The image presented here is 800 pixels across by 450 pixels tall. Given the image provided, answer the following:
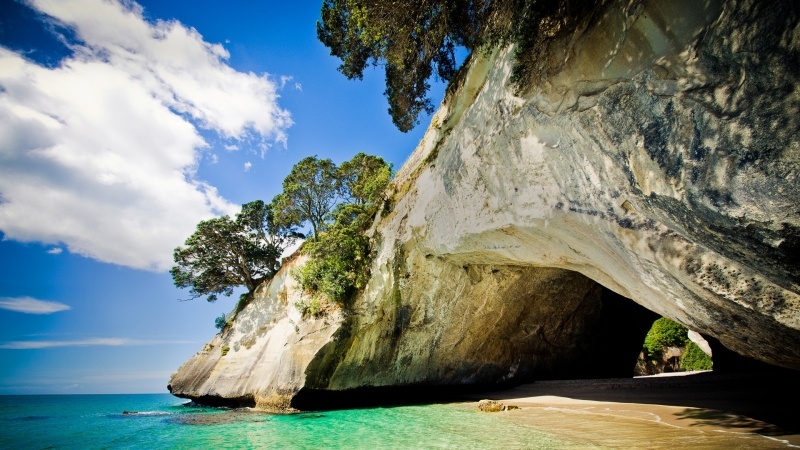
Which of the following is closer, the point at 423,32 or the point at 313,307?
the point at 423,32

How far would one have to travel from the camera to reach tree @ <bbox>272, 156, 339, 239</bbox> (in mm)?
19438

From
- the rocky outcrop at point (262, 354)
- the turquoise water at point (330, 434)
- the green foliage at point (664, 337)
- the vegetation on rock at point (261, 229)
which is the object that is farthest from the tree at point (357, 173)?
the green foliage at point (664, 337)

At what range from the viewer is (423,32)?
7.15m

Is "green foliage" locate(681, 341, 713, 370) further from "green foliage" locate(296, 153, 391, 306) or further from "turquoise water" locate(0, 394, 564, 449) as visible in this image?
"green foliage" locate(296, 153, 391, 306)

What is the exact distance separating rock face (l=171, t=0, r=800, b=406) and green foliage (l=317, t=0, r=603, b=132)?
0.38m

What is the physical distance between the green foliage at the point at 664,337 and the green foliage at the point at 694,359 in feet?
1.87

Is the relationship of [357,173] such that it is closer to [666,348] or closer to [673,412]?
[673,412]

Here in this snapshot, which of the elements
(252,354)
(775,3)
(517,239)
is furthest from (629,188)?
(252,354)

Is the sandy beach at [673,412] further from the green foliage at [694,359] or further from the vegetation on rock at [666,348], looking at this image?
the vegetation on rock at [666,348]

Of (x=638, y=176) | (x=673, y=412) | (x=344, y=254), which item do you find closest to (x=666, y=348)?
(x=673, y=412)

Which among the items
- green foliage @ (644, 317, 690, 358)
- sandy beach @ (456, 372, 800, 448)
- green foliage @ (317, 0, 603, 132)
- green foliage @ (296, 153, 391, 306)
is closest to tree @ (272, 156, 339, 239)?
green foliage @ (296, 153, 391, 306)

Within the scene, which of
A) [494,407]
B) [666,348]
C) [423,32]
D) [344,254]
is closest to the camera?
[423,32]

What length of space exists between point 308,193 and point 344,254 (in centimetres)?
714

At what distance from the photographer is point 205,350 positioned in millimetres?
19828
